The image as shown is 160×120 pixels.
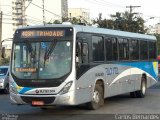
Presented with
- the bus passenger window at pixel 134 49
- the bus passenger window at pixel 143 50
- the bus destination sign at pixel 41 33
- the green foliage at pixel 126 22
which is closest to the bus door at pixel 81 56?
the bus destination sign at pixel 41 33

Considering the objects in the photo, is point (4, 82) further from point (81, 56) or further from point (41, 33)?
point (81, 56)

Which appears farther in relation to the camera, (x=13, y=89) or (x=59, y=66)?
(x=13, y=89)

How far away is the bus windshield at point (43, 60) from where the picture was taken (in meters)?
13.3

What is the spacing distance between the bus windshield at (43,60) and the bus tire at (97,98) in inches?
81.3

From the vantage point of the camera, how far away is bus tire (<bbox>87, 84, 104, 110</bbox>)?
Result: 1491 cm

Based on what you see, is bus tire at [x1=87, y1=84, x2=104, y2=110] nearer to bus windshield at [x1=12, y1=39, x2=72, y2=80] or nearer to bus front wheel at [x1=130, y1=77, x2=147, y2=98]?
bus windshield at [x1=12, y1=39, x2=72, y2=80]

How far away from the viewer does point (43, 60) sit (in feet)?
44.3

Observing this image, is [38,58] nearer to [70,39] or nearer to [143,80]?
[70,39]

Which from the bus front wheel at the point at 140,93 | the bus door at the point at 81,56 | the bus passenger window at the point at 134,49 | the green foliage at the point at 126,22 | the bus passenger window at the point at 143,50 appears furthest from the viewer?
the green foliage at the point at 126,22

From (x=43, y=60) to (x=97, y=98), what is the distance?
2774mm

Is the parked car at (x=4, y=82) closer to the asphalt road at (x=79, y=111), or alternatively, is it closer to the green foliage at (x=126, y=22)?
the asphalt road at (x=79, y=111)

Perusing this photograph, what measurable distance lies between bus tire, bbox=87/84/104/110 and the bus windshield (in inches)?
81.3

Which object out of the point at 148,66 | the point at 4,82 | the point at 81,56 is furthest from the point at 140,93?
the point at 4,82

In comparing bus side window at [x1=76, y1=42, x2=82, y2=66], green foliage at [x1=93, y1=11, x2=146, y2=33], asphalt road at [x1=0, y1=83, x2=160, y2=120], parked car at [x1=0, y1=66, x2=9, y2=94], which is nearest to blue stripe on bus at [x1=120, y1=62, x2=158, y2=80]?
asphalt road at [x1=0, y1=83, x2=160, y2=120]
